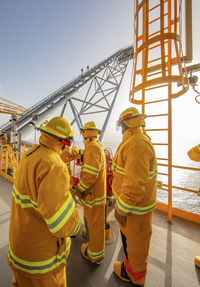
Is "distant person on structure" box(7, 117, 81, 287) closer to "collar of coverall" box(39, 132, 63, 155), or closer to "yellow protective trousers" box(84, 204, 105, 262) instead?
"collar of coverall" box(39, 132, 63, 155)

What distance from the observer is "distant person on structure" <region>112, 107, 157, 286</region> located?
1150 millimetres

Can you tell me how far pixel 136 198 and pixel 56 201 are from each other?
2.47 feet

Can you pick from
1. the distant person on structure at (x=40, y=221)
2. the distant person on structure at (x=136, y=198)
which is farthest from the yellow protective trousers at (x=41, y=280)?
the distant person on structure at (x=136, y=198)

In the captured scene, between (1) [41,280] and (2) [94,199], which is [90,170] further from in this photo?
(1) [41,280]

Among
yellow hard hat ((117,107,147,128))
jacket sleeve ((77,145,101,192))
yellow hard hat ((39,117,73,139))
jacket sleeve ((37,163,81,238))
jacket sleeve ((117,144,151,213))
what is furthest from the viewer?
jacket sleeve ((77,145,101,192))

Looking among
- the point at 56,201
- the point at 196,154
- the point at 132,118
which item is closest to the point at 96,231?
the point at 56,201

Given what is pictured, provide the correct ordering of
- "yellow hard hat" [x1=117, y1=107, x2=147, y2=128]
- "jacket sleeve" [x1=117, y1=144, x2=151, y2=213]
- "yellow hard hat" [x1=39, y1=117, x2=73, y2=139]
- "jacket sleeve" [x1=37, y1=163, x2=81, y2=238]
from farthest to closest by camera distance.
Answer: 1. "yellow hard hat" [x1=117, y1=107, x2=147, y2=128]
2. "jacket sleeve" [x1=117, y1=144, x2=151, y2=213]
3. "yellow hard hat" [x1=39, y1=117, x2=73, y2=139]
4. "jacket sleeve" [x1=37, y1=163, x2=81, y2=238]

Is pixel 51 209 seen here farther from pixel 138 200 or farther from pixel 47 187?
pixel 138 200

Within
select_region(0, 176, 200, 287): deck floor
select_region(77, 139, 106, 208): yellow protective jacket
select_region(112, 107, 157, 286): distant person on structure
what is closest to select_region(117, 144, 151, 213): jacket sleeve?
select_region(112, 107, 157, 286): distant person on structure

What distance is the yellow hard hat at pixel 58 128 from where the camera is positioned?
0.97 metres

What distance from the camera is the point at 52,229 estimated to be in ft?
2.64

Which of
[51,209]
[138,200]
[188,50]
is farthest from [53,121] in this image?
[188,50]

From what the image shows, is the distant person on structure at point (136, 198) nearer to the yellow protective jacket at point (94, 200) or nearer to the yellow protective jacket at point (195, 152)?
the yellow protective jacket at point (94, 200)

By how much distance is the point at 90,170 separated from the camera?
157 cm
